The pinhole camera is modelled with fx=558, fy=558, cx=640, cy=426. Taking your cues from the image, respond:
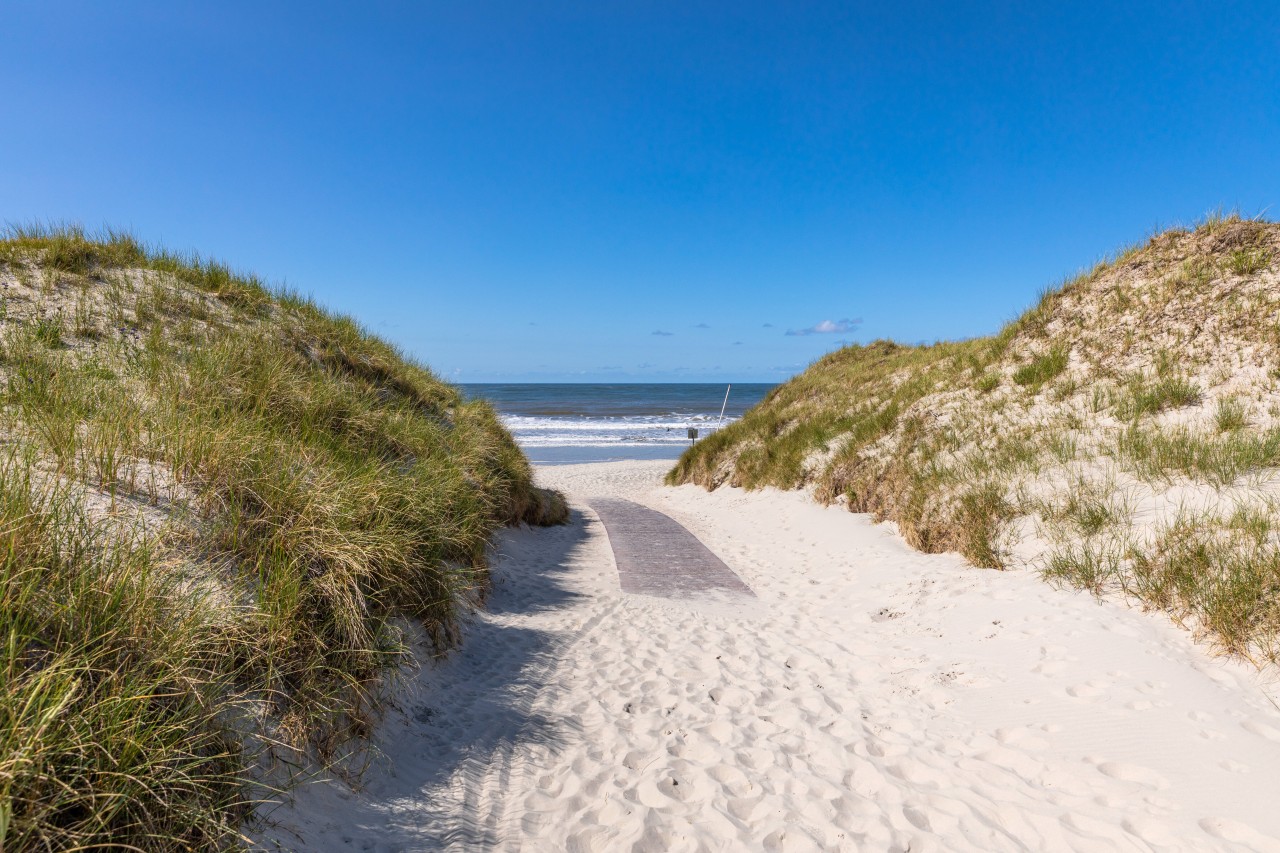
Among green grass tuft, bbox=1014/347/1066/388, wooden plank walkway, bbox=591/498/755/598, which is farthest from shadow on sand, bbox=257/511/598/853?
green grass tuft, bbox=1014/347/1066/388

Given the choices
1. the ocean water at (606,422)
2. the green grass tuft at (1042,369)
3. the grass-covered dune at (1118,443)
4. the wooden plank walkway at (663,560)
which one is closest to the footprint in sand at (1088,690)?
the grass-covered dune at (1118,443)

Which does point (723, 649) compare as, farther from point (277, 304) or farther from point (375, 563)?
point (277, 304)

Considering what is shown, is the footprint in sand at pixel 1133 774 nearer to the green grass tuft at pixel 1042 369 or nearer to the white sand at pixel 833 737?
the white sand at pixel 833 737

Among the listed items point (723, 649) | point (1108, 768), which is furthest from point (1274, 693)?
point (723, 649)

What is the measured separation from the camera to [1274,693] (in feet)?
13.0

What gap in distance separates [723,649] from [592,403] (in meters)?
61.7

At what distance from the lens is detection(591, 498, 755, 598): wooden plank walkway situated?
350 inches

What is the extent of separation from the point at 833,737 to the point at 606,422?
4568 cm

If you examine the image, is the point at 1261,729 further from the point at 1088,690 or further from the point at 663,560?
the point at 663,560

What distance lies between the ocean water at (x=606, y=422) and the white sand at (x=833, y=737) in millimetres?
10712

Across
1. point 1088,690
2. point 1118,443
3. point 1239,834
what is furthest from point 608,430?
point 1239,834

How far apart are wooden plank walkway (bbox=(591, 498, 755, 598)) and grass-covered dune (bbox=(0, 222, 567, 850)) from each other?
111 inches

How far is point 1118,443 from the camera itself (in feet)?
26.6

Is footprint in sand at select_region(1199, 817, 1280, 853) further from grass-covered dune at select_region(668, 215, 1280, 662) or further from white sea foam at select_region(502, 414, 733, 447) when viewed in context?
white sea foam at select_region(502, 414, 733, 447)
